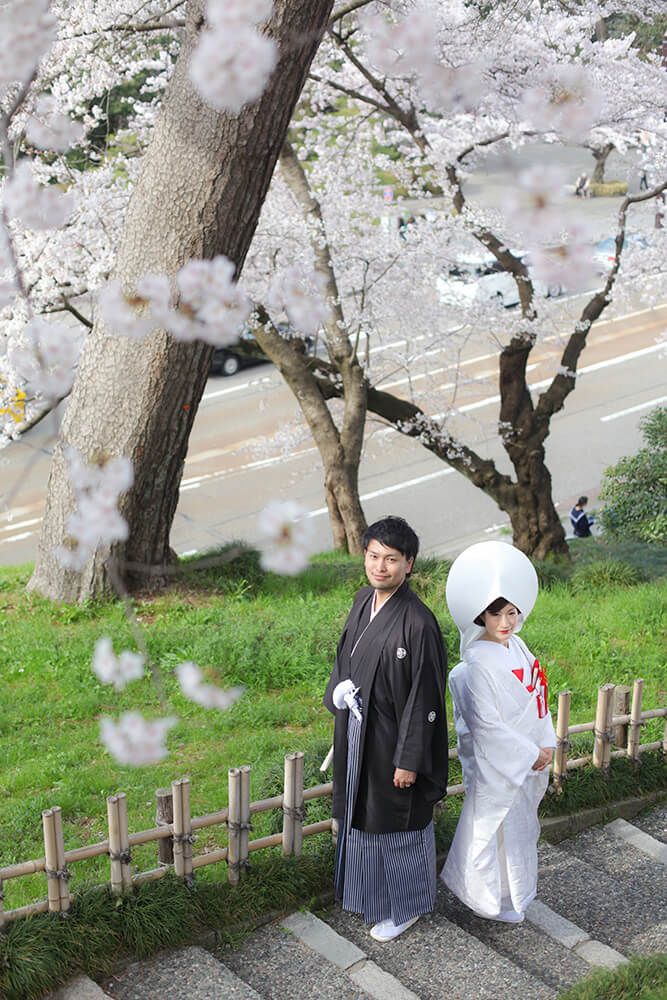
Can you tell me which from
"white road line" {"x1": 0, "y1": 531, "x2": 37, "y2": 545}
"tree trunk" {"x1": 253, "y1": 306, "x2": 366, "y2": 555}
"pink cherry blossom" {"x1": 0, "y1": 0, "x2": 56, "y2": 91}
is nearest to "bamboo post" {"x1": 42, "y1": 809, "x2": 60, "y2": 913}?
"pink cherry blossom" {"x1": 0, "y1": 0, "x2": 56, "y2": 91}

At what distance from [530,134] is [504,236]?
1.13 meters

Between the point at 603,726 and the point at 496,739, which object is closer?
the point at 496,739

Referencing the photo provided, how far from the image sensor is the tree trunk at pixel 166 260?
464cm

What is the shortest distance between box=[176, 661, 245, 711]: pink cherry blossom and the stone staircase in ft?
5.17

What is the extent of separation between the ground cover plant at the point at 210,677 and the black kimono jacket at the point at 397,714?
0.45 m

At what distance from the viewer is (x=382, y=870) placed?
3055 mm

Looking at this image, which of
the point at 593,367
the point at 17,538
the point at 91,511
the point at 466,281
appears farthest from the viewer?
the point at 593,367

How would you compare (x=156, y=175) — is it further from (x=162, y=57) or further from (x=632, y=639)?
(x=162, y=57)

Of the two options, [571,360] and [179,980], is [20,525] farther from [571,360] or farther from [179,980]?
[179,980]

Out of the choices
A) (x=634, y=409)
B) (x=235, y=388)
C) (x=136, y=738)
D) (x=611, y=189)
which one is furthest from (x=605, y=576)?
(x=611, y=189)

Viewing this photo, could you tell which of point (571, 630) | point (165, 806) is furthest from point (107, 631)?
point (571, 630)

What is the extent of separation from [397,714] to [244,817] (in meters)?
0.61

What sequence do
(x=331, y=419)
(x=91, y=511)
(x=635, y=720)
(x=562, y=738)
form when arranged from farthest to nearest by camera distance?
(x=331, y=419) → (x=91, y=511) → (x=635, y=720) → (x=562, y=738)

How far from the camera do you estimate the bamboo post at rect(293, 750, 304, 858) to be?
3.13 meters
